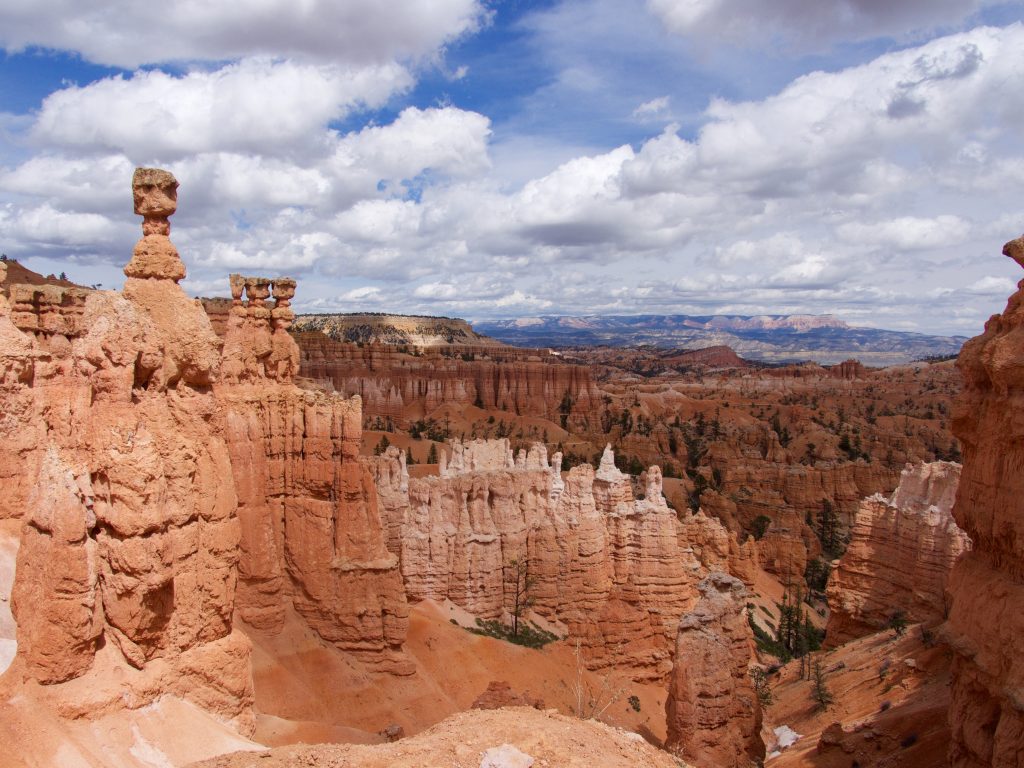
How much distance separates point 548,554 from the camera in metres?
23.7

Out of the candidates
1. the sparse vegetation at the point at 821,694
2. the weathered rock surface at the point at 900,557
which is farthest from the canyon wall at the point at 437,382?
the sparse vegetation at the point at 821,694

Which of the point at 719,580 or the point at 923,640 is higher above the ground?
the point at 719,580

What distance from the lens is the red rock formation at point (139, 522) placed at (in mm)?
6992

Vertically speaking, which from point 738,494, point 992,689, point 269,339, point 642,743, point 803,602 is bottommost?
point 803,602

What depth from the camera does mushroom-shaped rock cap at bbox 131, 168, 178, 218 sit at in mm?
9547

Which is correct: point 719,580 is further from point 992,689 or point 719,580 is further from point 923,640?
point 923,640

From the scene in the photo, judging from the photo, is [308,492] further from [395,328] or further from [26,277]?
[395,328]

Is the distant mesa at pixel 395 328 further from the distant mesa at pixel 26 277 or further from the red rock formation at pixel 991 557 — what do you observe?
the red rock formation at pixel 991 557

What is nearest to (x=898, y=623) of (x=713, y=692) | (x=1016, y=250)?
(x=713, y=692)

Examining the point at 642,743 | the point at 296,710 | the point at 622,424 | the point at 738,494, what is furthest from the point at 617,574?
the point at 622,424

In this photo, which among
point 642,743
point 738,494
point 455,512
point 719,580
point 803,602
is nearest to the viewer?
point 642,743

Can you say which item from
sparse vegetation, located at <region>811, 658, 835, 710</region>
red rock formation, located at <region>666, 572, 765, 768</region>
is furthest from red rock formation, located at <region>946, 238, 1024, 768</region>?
sparse vegetation, located at <region>811, 658, 835, 710</region>

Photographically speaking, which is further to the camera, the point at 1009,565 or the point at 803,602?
the point at 803,602

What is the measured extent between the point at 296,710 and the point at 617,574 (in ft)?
40.4
